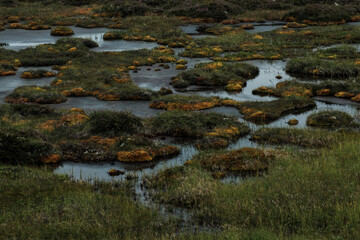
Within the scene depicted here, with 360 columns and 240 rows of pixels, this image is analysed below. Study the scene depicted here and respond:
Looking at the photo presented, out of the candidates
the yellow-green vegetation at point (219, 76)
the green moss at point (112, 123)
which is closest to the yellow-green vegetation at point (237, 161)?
the green moss at point (112, 123)

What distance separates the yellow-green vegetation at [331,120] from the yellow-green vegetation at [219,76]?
27.1 feet

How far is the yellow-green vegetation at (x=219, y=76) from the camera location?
3055 cm

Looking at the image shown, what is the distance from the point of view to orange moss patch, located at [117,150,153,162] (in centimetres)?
1795

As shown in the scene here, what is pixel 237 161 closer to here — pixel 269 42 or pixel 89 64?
pixel 89 64

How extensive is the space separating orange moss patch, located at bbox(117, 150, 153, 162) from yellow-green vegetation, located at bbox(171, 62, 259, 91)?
42.0 ft

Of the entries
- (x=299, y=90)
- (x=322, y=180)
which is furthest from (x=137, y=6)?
(x=322, y=180)

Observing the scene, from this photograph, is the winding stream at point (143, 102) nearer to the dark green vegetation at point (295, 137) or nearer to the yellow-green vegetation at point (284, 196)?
the dark green vegetation at point (295, 137)

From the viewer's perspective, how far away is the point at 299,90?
27.8m

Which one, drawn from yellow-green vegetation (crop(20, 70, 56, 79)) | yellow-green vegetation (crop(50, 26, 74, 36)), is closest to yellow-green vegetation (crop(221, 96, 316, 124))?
yellow-green vegetation (crop(20, 70, 56, 79))

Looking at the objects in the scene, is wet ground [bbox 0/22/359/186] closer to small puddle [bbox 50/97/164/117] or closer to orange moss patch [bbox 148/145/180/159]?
small puddle [bbox 50/97/164/117]

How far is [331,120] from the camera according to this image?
2184 centimetres

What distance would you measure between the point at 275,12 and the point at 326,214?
191 feet

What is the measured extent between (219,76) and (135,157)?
1517cm

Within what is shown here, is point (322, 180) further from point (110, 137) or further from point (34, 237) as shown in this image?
point (110, 137)
